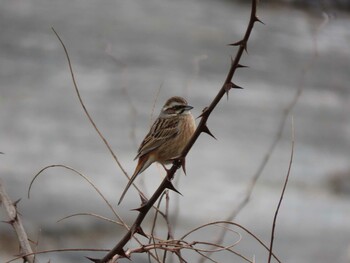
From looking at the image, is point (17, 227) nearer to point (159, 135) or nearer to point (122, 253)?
point (122, 253)

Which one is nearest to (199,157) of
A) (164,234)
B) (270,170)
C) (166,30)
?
(270,170)

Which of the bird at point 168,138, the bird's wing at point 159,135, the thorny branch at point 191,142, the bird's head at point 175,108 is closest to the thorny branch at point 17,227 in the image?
the thorny branch at point 191,142

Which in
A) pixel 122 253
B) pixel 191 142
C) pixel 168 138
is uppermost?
pixel 191 142

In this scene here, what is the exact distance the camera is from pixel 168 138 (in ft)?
17.0

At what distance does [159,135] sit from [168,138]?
0.19 ft

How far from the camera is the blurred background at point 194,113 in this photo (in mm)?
8930

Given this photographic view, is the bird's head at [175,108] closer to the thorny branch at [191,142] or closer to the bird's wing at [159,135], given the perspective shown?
the bird's wing at [159,135]

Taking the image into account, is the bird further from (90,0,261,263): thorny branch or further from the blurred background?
(90,0,261,263): thorny branch

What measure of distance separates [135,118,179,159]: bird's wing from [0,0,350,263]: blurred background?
185 centimetres

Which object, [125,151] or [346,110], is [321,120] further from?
[125,151]

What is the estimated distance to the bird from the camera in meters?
5.04

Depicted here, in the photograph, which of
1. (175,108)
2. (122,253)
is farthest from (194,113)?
(122,253)

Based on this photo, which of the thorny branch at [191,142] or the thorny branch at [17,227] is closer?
the thorny branch at [191,142]

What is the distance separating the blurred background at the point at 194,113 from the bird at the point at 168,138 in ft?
6.08
